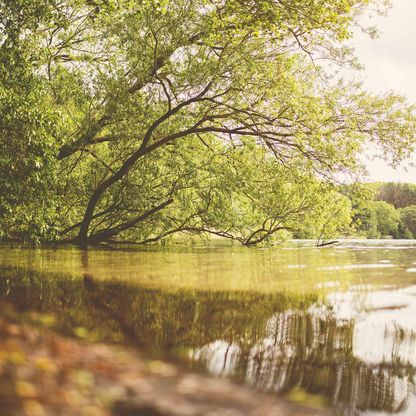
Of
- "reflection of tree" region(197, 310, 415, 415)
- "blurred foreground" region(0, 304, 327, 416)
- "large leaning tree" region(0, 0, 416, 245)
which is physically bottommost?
"reflection of tree" region(197, 310, 415, 415)

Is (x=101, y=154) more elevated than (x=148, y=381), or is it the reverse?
(x=101, y=154)

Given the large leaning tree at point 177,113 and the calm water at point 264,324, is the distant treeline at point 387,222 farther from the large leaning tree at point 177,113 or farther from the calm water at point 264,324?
the calm water at point 264,324

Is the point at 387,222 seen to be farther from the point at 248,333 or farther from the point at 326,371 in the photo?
the point at 326,371

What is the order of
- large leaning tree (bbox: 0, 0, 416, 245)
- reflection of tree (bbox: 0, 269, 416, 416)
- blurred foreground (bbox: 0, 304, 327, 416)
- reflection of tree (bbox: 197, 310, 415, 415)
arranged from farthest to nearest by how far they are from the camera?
large leaning tree (bbox: 0, 0, 416, 245) < reflection of tree (bbox: 0, 269, 416, 416) < reflection of tree (bbox: 197, 310, 415, 415) < blurred foreground (bbox: 0, 304, 327, 416)

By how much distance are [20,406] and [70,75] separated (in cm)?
1391

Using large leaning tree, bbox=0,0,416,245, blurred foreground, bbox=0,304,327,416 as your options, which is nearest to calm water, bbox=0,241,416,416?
blurred foreground, bbox=0,304,327,416

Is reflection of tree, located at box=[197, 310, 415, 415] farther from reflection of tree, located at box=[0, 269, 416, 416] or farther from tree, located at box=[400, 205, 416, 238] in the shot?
tree, located at box=[400, 205, 416, 238]

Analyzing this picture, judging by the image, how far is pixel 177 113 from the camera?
51.5 feet

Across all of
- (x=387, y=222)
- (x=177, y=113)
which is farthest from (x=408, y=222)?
(x=177, y=113)

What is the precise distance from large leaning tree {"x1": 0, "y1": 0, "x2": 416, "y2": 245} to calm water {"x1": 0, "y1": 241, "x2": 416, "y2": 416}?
16.3 feet

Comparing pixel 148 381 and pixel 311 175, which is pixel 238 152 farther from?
pixel 148 381

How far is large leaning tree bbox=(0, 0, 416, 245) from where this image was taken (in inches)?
444

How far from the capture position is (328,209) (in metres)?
18.5

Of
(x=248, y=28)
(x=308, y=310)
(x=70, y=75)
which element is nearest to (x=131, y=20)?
(x=70, y=75)
